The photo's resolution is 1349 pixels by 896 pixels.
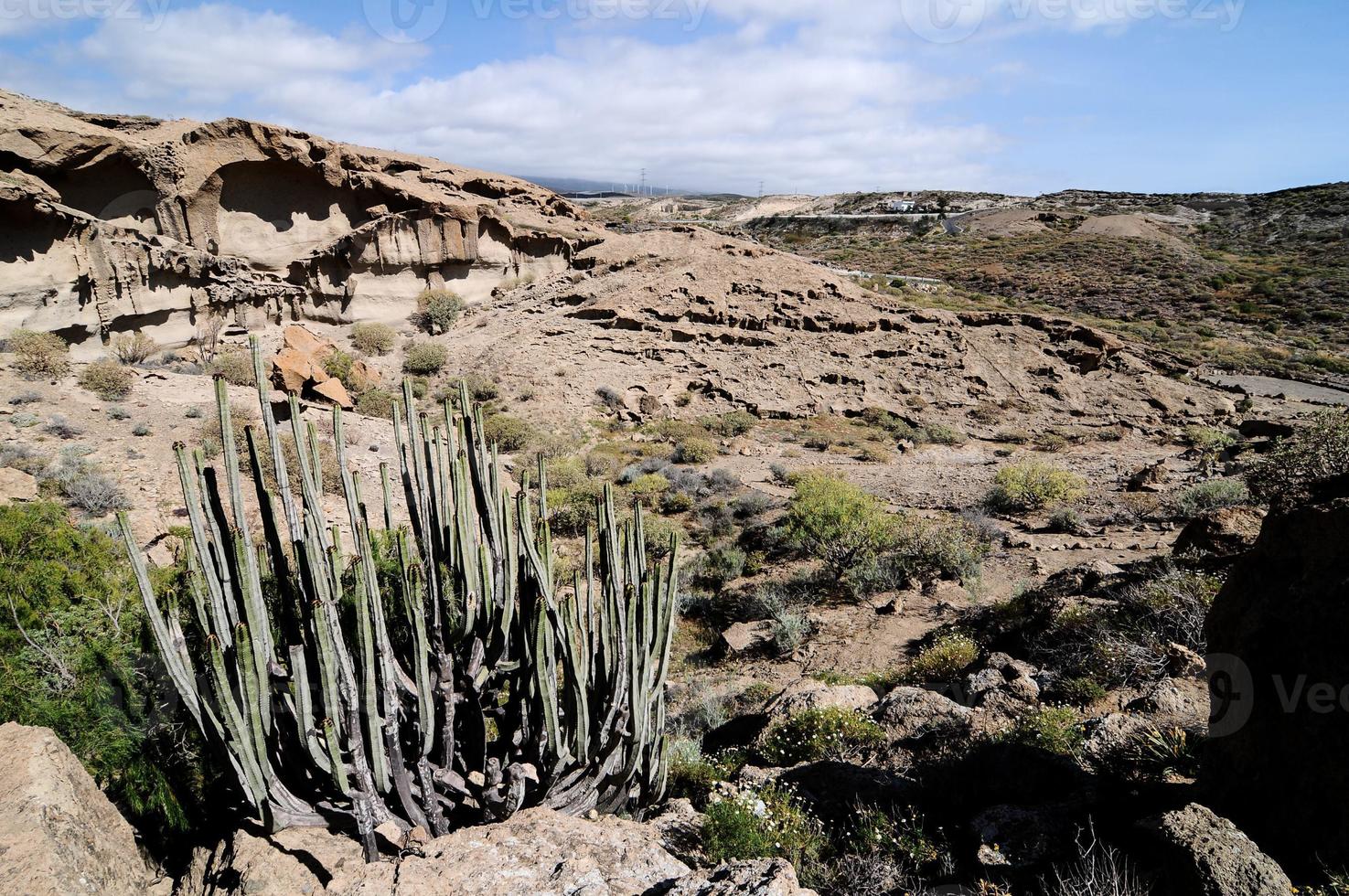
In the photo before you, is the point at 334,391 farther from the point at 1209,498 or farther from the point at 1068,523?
the point at 1209,498

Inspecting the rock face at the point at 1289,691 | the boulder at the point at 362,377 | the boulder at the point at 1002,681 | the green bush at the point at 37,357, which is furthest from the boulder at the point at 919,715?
the green bush at the point at 37,357

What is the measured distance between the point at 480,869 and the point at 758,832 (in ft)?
4.84

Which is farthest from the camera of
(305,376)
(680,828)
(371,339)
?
(371,339)

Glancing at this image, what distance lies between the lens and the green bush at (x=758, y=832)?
3.59 meters

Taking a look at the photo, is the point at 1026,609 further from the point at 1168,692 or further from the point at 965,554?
the point at 1168,692

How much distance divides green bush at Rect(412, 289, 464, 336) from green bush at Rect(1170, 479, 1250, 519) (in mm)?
17272

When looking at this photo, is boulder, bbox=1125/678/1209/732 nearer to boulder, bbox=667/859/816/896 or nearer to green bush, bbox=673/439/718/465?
boulder, bbox=667/859/816/896

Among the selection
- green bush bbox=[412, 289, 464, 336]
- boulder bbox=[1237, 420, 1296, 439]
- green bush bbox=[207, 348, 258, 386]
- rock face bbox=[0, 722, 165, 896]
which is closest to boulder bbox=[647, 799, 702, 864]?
rock face bbox=[0, 722, 165, 896]

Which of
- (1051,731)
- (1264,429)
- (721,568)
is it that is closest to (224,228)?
(721,568)

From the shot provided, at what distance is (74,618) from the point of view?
4875mm

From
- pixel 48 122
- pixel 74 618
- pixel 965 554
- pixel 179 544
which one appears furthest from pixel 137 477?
pixel 965 554

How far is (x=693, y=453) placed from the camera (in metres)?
14.1

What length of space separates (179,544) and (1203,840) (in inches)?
391

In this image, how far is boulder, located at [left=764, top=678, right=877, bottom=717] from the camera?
5438 millimetres
